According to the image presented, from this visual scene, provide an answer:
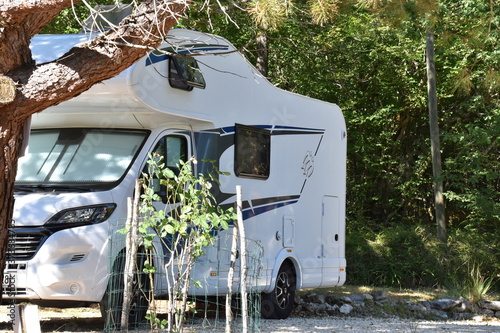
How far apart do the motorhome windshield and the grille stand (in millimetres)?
734

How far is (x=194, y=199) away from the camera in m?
6.50

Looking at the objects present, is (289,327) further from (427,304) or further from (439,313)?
(427,304)

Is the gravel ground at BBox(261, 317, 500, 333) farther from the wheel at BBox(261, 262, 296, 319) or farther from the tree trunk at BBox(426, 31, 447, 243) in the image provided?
the tree trunk at BBox(426, 31, 447, 243)

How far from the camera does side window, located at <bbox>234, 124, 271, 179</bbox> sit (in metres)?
9.68

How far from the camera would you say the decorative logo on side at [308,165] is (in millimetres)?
11008

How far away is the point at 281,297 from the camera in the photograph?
10.3 meters

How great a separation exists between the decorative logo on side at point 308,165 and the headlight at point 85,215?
374 centimetres

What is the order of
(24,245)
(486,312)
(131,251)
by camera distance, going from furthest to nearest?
1. (486,312)
2. (24,245)
3. (131,251)

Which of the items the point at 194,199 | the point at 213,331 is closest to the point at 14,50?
the point at 194,199

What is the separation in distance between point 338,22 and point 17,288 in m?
12.5

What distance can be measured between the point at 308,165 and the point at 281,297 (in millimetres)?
1906

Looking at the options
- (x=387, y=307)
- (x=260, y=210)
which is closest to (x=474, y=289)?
(x=387, y=307)

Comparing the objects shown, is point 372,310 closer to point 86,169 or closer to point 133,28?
point 86,169

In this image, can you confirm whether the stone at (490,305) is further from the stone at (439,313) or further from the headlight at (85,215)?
the headlight at (85,215)
